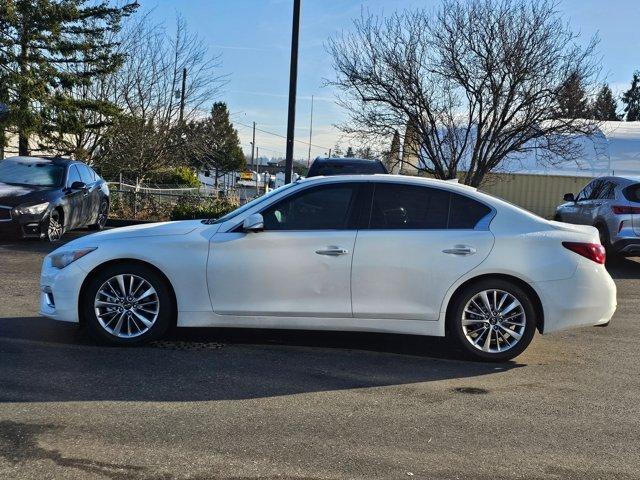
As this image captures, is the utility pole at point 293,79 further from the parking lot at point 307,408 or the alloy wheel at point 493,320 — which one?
the alloy wheel at point 493,320

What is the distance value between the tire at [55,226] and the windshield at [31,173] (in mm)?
658

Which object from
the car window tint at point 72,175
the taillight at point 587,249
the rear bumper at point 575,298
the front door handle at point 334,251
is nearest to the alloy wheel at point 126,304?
the front door handle at point 334,251

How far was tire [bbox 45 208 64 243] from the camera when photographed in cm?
1114

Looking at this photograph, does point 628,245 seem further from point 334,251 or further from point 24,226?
point 24,226

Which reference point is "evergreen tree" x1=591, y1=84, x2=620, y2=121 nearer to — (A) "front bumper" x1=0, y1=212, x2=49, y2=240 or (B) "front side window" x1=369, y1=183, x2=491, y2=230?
(B) "front side window" x1=369, y1=183, x2=491, y2=230

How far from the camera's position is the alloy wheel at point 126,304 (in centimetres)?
560

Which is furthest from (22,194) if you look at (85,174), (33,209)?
(85,174)

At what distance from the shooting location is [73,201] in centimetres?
1202

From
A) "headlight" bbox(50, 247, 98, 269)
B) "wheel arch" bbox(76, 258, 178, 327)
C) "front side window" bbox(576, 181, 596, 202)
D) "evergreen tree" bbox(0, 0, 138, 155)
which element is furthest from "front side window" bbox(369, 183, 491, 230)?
"evergreen tree" bbox(0, 0, 138, 155)

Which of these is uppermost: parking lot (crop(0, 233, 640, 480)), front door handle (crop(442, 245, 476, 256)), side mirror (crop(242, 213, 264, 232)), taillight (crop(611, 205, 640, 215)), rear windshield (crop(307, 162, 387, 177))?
rear windshield (crop(307, 162, 387, 177))

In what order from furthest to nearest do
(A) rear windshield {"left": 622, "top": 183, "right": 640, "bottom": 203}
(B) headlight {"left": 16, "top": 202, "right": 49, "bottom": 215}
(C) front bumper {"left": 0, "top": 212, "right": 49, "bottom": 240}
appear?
(A) rear windshield {"left": 622, "top": 183, "right": 640, "bottom": 203}
(B) headlight {"left": 16, "top": 202, "right": 49, "bottom": 215}
(C) front bumper {"left": 0, "top": 212, "right": 49, "bottom": 240}

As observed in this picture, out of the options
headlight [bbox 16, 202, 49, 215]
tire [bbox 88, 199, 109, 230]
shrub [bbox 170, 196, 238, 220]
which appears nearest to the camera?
headlight [bbox 16, 202, 49, 215]

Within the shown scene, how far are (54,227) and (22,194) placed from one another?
80 centimetres

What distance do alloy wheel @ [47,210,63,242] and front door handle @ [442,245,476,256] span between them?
7992 mm
